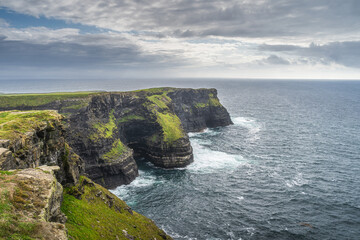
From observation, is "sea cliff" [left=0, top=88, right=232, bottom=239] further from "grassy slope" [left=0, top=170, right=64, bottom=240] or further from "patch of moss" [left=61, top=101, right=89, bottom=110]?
"patch of moss" [left=61, top=101, right=89, bottom=110]

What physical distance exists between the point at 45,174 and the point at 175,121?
8134 cm

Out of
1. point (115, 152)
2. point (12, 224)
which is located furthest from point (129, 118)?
point (12, 224)

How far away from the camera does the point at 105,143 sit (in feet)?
Answer: 240

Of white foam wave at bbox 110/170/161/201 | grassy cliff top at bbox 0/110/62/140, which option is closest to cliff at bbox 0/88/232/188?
white foam wave at bbox 110/170/161/201

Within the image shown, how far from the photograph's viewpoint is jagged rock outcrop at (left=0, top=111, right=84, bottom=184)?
2370 cm

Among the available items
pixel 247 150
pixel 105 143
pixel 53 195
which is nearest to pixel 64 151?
pixel 53 195

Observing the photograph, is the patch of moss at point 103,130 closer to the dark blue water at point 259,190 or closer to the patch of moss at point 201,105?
the dark blue water at point 259,190

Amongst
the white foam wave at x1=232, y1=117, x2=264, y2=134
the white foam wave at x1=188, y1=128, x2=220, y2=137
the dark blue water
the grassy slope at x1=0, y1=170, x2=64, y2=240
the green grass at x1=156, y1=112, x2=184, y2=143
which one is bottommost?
the dark blue water

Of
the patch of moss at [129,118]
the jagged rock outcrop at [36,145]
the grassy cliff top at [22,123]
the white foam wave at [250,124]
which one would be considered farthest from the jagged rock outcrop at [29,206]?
the white foam wave at [250,124]

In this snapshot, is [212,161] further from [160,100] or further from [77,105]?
[77,105]

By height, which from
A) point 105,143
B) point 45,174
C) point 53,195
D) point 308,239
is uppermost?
point 45,174

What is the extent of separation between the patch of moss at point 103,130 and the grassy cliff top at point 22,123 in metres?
38.2

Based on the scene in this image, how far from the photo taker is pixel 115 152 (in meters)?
74.0

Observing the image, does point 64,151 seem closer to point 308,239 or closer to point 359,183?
point 308,239
